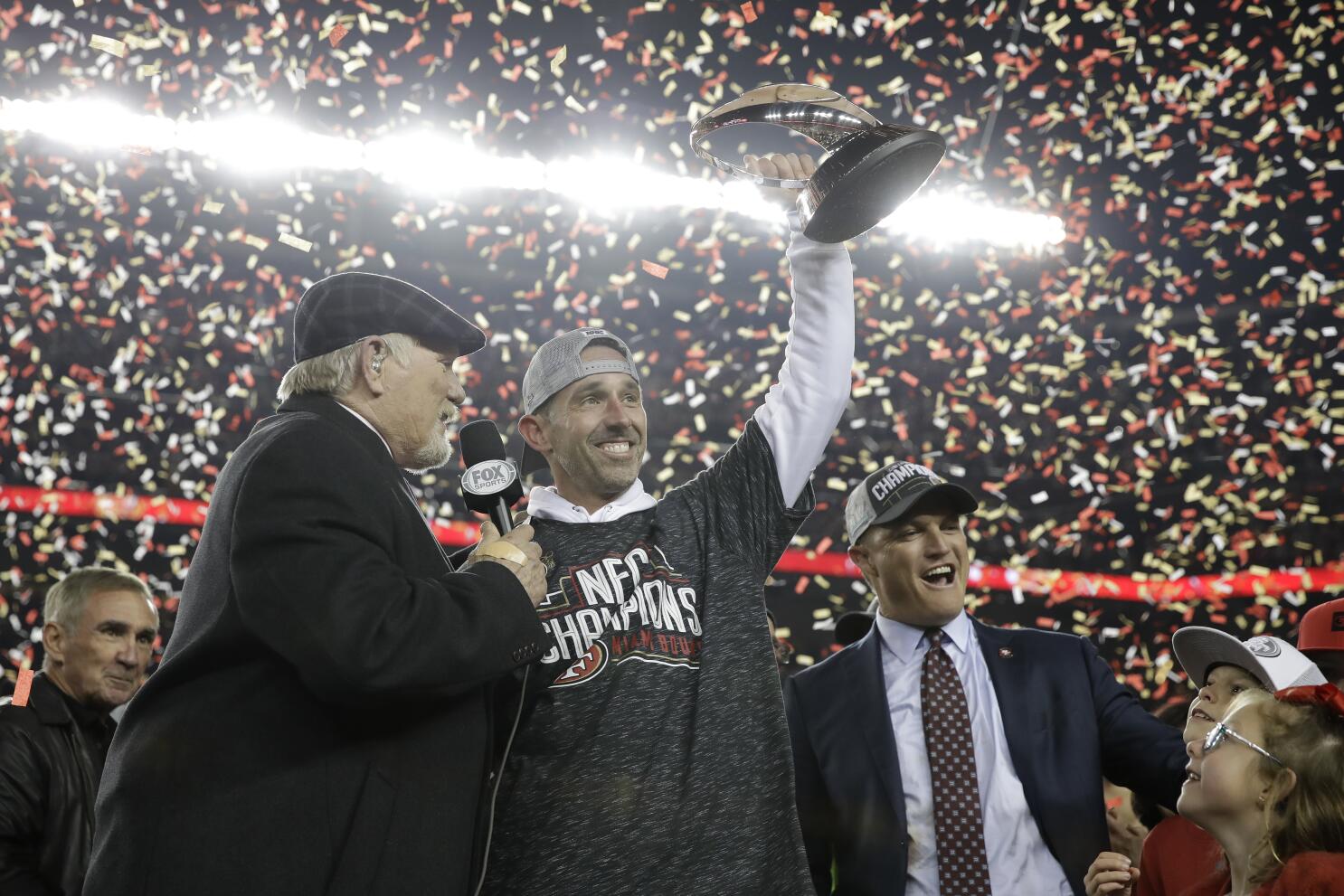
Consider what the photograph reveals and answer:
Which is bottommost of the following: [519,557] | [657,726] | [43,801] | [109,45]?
[43,801]

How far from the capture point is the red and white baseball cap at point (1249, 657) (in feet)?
8.14

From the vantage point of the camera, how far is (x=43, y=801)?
3.00m

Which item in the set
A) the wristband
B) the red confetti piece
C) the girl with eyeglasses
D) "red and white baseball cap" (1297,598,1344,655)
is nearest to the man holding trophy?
the wristband

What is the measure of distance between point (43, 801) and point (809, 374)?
2.20 metres

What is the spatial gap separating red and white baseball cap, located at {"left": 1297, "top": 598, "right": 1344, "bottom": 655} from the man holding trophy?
4.88 ft

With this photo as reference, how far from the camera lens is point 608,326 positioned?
7480 mm

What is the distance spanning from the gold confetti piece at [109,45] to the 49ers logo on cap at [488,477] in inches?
200

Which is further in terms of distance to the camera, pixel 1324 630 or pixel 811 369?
pixel 1324 630

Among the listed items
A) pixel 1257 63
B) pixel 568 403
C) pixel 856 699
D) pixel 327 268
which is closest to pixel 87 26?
pixel 327 268

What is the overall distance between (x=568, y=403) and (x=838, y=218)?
0.62m

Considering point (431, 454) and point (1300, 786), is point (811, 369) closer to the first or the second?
point (431, 454)

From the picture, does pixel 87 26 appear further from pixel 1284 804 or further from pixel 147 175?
pixel 1284 804

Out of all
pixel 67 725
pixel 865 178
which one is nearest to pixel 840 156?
pixel 865 178

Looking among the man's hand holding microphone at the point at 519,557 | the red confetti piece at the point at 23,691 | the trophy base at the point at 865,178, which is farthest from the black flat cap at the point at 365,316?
the red confetti piece at the point at 23,691
